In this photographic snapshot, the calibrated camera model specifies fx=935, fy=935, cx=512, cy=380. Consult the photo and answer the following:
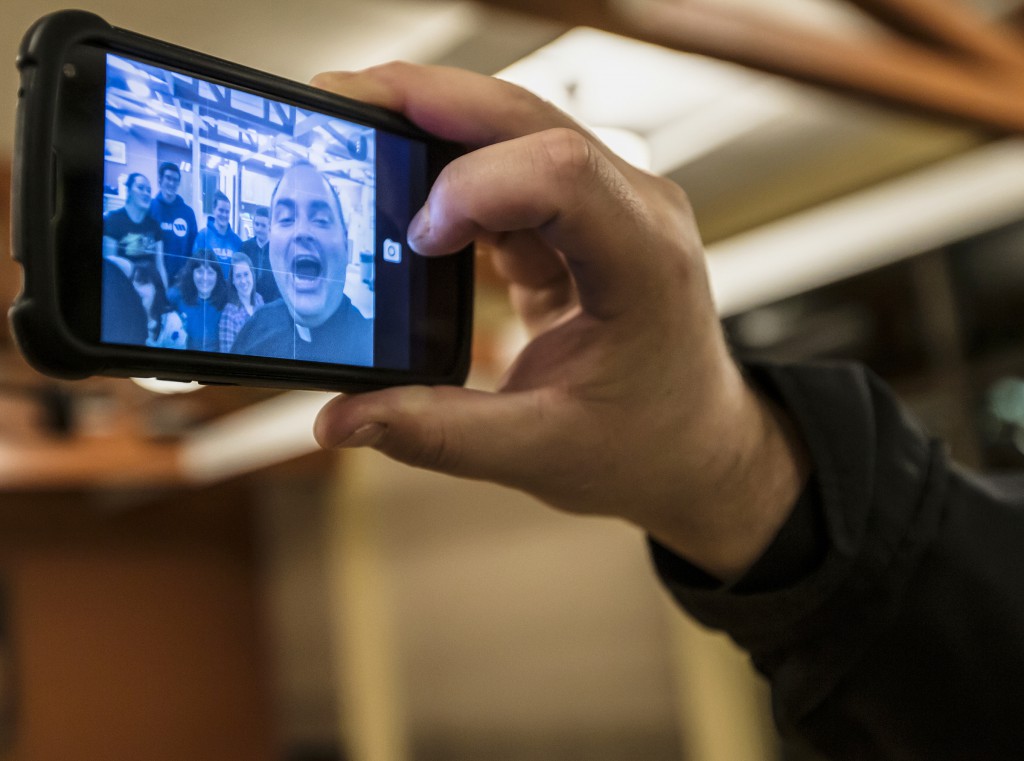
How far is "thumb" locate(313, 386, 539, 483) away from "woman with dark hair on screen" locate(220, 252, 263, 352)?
0.07m

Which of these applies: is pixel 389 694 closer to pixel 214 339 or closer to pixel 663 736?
pixel 663 736

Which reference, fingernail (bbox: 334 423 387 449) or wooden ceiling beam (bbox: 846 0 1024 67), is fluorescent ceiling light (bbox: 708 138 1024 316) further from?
fingernail (bbox: 334 423 387 449)

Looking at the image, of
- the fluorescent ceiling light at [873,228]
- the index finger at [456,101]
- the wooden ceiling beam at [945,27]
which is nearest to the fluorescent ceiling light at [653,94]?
the wooden ceiling beam at [945,27]

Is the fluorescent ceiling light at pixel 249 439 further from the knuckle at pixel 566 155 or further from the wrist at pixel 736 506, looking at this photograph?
the knuckle at pixel 566 155

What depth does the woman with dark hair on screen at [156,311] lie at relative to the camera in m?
0.53

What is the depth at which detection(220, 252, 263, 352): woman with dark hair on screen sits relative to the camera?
56 cm

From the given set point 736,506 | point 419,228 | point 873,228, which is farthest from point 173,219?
point 873,228

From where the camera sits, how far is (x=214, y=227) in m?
0.56

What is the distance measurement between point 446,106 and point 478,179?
0.40 ft

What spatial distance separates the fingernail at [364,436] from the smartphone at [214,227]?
47 mm

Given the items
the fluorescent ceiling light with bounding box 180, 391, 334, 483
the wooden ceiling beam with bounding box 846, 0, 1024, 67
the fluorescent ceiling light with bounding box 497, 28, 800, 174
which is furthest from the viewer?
the fluorescent ceiling light with bounding box 180, 391, 334, 483

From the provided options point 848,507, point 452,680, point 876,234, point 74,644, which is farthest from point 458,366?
point 74,644

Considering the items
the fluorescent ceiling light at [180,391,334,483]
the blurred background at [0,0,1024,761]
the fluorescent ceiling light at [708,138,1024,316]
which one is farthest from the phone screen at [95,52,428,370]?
the fluorescent ceiling light at [180,391,334,483]

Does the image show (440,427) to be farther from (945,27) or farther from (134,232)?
(945,27)
